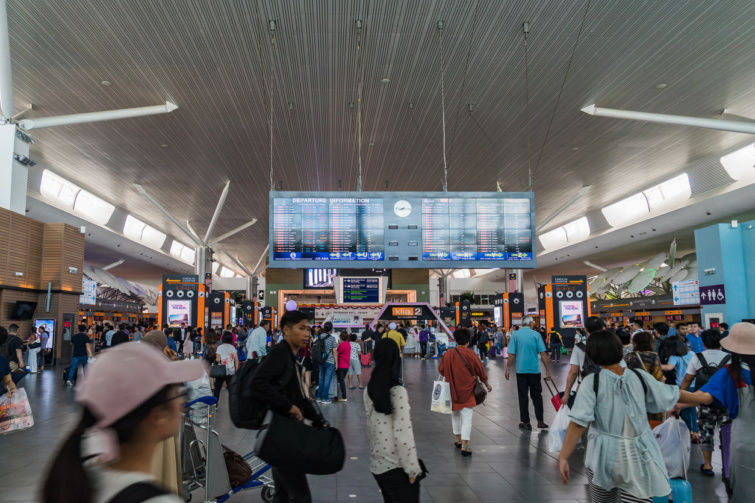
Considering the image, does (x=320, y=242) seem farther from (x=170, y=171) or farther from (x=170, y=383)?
(x=170, y=171)

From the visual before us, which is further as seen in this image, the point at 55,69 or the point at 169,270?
the point at 169,270

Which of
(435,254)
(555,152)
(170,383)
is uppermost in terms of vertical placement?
(555,152)

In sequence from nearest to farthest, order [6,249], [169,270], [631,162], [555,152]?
1. [6,249]
2. [555,152]
3. [631,162]
4. [169,270]

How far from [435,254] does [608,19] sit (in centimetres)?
676

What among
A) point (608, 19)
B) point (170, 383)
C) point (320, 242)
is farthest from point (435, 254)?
point (170, 383)

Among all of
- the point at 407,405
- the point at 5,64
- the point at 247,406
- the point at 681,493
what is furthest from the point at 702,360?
the point at 5,64

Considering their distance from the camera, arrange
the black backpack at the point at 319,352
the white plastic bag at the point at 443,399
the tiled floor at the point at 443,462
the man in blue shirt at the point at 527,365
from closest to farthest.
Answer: the tiled floor at the point at 443,462, the white plastic bag at the point at 443,399, the man in blue shirt at the point at 527,365, the black backpack at the point at 319,352

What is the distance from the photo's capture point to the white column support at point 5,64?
11.6m

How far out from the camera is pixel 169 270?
153 ft

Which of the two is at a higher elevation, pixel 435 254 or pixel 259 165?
pixel 259 165

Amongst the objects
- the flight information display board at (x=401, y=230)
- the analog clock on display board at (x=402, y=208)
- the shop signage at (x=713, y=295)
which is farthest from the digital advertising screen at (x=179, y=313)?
the shop signage at (x=713, y=295)

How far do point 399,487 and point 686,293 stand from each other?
3049cm

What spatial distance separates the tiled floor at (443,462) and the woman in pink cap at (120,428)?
13.5ft

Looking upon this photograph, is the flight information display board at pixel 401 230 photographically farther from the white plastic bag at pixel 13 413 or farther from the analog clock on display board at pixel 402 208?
the white plastic bag at pixel 13 413
